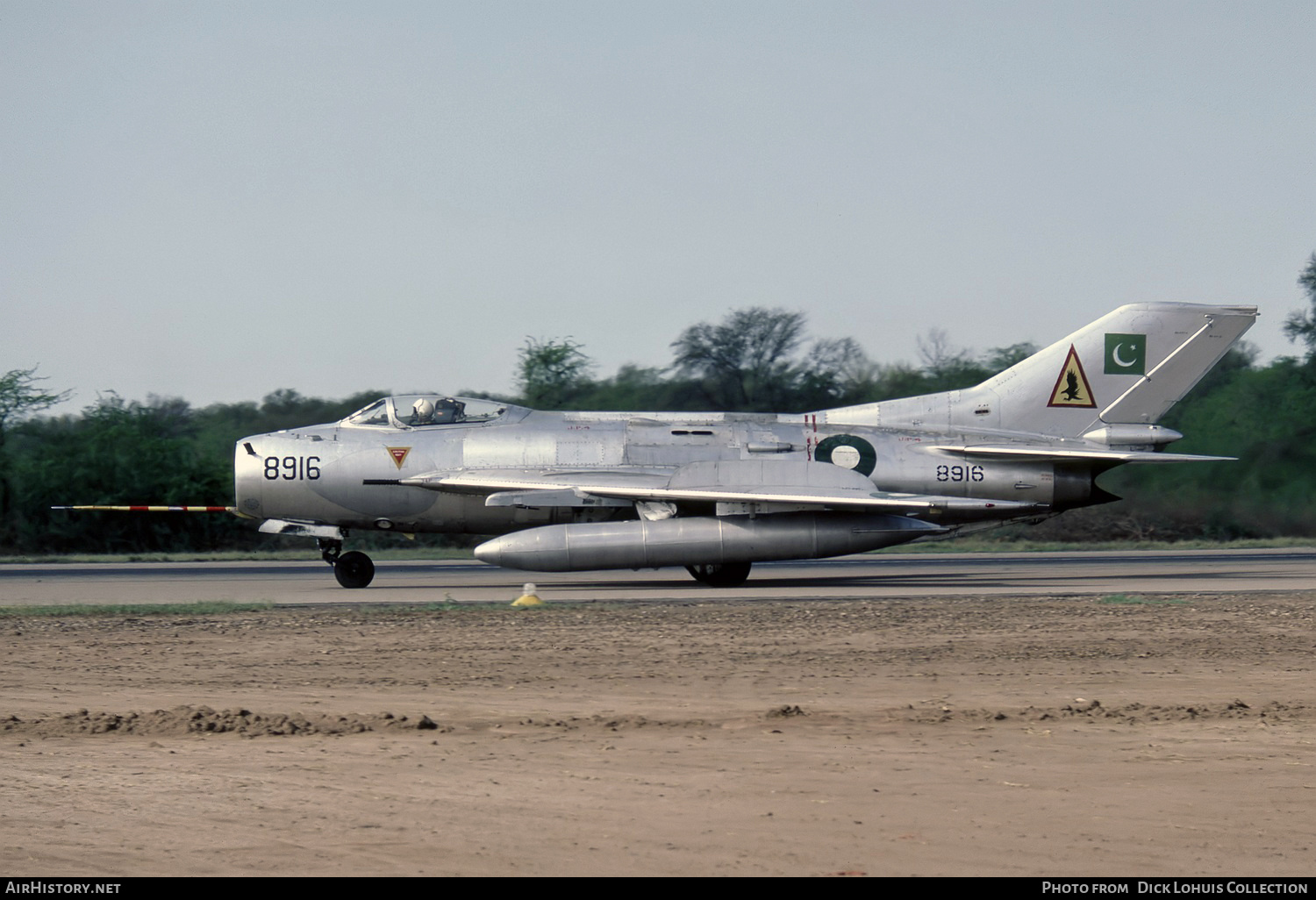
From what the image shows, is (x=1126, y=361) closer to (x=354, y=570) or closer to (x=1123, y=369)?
(x=1123, y=369)

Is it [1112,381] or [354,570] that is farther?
[1112,381]

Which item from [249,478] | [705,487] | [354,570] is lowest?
[354,570]

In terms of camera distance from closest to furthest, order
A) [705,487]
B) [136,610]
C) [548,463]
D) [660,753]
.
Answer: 1. [660,753]
2. [136,610]
3. [705,487]
4. [548,463]

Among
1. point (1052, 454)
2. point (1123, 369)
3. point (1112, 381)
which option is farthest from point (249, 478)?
point (1123, 369)

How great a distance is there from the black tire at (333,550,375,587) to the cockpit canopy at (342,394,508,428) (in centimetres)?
244

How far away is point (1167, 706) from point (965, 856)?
4150 millimetres

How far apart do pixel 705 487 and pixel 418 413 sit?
4999 mm

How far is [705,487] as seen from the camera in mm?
19719

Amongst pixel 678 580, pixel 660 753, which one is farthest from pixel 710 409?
pixel 660 753

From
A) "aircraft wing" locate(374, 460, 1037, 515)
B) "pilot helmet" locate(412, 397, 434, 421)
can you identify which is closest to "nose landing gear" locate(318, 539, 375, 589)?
"aircraft wing" locate(374, 460, 1037, 515)

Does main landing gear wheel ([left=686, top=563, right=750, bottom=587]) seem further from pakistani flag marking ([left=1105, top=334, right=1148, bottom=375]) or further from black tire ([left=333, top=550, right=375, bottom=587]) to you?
pakistani flag marking ([left=1105, top=334, right=1148, bottom=375])

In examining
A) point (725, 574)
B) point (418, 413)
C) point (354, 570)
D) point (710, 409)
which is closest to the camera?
point (354, 570)

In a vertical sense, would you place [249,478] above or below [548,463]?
below

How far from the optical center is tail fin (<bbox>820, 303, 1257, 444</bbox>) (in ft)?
71.3
